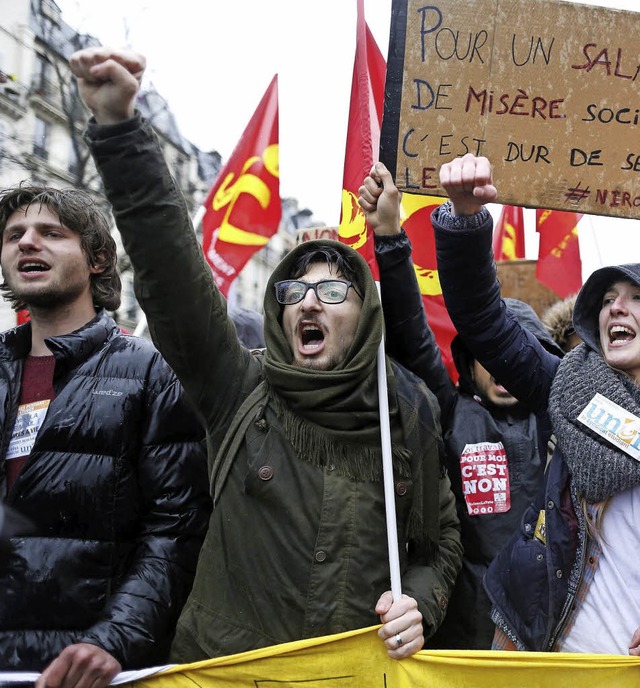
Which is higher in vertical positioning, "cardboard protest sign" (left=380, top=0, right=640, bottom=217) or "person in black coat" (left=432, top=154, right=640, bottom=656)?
"cardboard protest sign" (left=380, top=0, right=640, bottom=217)

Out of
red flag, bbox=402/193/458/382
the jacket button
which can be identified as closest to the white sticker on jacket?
the jacket button

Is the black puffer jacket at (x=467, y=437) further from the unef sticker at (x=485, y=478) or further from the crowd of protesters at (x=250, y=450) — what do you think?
the crowd of protesters at (x=250, y=450)

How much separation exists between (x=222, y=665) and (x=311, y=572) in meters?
0.31

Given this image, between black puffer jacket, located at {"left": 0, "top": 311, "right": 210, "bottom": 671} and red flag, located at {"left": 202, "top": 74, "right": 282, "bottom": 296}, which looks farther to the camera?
red flag, located at {"left": 202, "top": 74, "right": 282, "bottom": 296}

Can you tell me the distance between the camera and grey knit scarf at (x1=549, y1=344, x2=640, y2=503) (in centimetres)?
217

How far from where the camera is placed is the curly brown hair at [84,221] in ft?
8.38

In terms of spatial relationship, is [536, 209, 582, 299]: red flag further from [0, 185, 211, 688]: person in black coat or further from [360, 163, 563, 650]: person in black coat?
[0, 185, 211, 688]: person in black coat

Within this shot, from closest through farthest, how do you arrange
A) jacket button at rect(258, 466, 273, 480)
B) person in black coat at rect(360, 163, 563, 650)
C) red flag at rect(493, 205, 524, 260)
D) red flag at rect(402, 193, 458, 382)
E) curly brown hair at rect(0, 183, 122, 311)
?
jacket button at rect(258, 466, 273, 480)
curly brown hair at rect(0, 183, 122, 311)
person in black coat at rect(360, 163, 563, 650)
red flag at rect(402, 193, 458, 382)
red flag at rect(493, 205, 524, 260)

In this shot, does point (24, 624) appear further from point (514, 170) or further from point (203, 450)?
point (514, 170)

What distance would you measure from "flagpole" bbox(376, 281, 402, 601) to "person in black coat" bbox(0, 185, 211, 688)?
57 cm

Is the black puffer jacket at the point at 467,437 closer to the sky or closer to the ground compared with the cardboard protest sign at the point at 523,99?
closer to the ground

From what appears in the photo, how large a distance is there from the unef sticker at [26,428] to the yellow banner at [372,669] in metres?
0.70

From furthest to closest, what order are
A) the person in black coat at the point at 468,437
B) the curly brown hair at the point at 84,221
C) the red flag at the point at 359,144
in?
the red flag at the point at 359,144 < the person in black coat at the point at 468,437 < the curly brown hair at the point at 84,221

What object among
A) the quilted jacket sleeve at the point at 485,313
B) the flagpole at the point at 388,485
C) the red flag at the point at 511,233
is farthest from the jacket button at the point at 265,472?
the red flag at the point at 511,233
